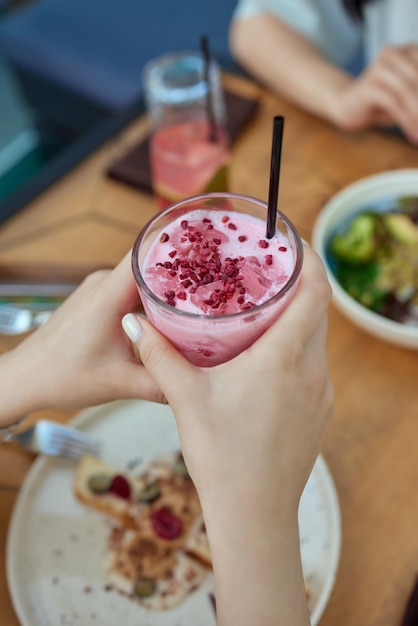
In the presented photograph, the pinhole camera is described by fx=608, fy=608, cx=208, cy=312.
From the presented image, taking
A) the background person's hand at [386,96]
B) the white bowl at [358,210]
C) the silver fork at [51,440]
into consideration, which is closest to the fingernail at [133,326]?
the silver fork at [51,440]

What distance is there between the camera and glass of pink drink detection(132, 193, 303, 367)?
713 mm

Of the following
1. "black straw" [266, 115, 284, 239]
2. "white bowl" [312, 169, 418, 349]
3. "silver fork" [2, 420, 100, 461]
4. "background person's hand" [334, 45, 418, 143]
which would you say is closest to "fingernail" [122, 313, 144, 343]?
"black straw" [266, 115, 284, 239]

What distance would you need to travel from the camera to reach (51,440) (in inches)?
42.9

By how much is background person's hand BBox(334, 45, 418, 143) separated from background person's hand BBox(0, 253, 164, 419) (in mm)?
1014

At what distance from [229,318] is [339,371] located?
1.98 feet

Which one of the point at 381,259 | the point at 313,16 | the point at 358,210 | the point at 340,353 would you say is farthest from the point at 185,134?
the point at 313,16

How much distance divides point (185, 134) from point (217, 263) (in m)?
0.83

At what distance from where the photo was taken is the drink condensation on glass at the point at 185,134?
1443mm

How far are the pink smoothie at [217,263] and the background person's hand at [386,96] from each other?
3.05ft

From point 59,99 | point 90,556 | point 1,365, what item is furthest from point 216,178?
point 59,99

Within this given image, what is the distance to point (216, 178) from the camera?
1.43 metres

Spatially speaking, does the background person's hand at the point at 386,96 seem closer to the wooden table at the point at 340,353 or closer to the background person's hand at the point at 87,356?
the wooden table at the point at 340,353

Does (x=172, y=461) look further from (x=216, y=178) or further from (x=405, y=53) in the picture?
(x=405, y=53)

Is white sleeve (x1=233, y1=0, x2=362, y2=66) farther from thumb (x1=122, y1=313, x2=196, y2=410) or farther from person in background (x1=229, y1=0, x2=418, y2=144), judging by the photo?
thumb (x1=122, y1=313, x2=196, y2=410)
